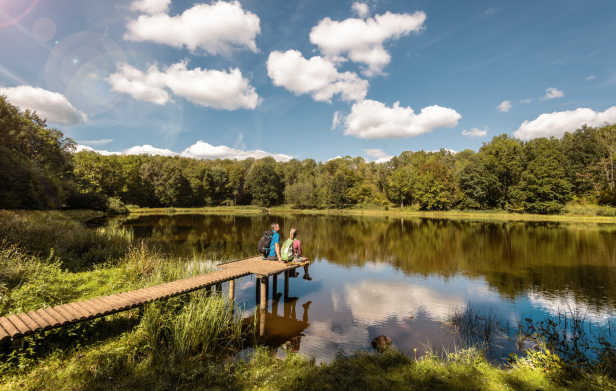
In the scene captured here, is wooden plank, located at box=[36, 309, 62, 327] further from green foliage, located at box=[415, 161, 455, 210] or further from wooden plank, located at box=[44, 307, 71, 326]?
green foliage, located at box=[415, 161, 455, 210]

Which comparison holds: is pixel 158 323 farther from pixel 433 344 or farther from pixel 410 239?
pixel 410 239

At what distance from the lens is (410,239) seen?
25.1 meters

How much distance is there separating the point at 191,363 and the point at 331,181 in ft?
206

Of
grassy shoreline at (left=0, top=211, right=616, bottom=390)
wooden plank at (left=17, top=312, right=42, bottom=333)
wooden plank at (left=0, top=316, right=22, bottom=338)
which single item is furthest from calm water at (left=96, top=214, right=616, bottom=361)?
Result: wooden plank at (left=0, top=316, right=22, bottom=338)

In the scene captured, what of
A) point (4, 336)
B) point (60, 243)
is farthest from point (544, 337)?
point (60, 243)

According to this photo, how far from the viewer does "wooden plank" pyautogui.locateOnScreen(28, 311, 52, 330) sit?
4.32m

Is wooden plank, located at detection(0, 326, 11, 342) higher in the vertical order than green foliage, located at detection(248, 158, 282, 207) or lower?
lower

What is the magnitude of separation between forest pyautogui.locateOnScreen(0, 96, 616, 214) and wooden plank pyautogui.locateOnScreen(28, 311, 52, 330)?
1036 inches

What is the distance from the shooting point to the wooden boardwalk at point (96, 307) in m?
4.25

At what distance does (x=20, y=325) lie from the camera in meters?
4.28

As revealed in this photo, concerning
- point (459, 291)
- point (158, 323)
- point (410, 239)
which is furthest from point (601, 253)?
point (158, 323)

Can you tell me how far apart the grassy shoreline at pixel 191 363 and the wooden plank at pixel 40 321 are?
327 millimetres

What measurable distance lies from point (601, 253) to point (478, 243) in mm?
6923

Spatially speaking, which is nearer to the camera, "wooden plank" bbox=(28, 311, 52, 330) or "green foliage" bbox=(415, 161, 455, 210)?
"wooden plank" bbox=(28, 311, 52, 330)
